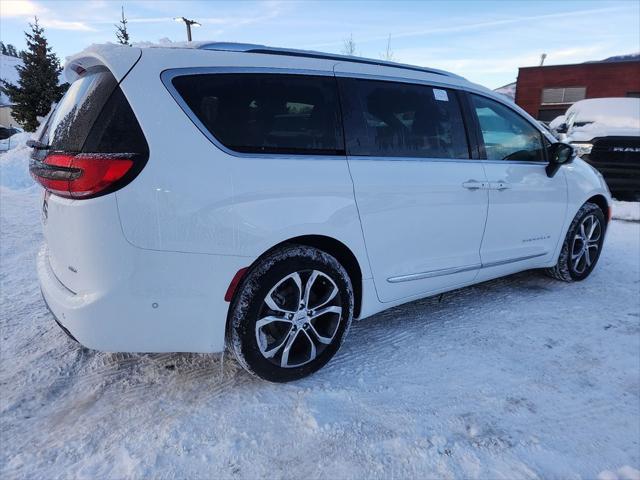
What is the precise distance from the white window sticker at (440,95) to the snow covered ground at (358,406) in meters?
1.63

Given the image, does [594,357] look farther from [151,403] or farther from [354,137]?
[151,403]

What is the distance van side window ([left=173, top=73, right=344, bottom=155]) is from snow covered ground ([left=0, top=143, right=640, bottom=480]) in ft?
4.38

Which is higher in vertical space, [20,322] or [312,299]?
Result: [312,299]

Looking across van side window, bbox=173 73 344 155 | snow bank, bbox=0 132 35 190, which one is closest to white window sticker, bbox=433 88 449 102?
van side window, bbox=173 73 344 155

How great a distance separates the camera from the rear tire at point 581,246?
14.3 feet

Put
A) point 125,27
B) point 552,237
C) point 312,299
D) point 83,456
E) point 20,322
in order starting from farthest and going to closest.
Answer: point 125,27, point 552,237, point 20,322, point 312,299, point 83,456

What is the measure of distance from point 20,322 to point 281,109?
2.43 m

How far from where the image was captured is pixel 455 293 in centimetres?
415

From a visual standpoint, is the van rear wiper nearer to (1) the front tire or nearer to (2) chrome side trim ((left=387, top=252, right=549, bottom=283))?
(1) the front tire

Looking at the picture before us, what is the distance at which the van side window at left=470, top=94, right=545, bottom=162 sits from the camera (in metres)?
3.54

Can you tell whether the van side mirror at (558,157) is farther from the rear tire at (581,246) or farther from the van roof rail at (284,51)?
the van roof rail at (284,51)

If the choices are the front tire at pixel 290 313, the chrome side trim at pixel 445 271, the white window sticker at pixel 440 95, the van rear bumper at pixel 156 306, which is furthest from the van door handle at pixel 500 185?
the van rear bumper at pixel 156 306

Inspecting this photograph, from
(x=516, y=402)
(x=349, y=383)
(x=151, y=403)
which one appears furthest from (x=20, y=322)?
(x=516, y=402)

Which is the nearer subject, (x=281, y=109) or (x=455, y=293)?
(x=281, y=109)
